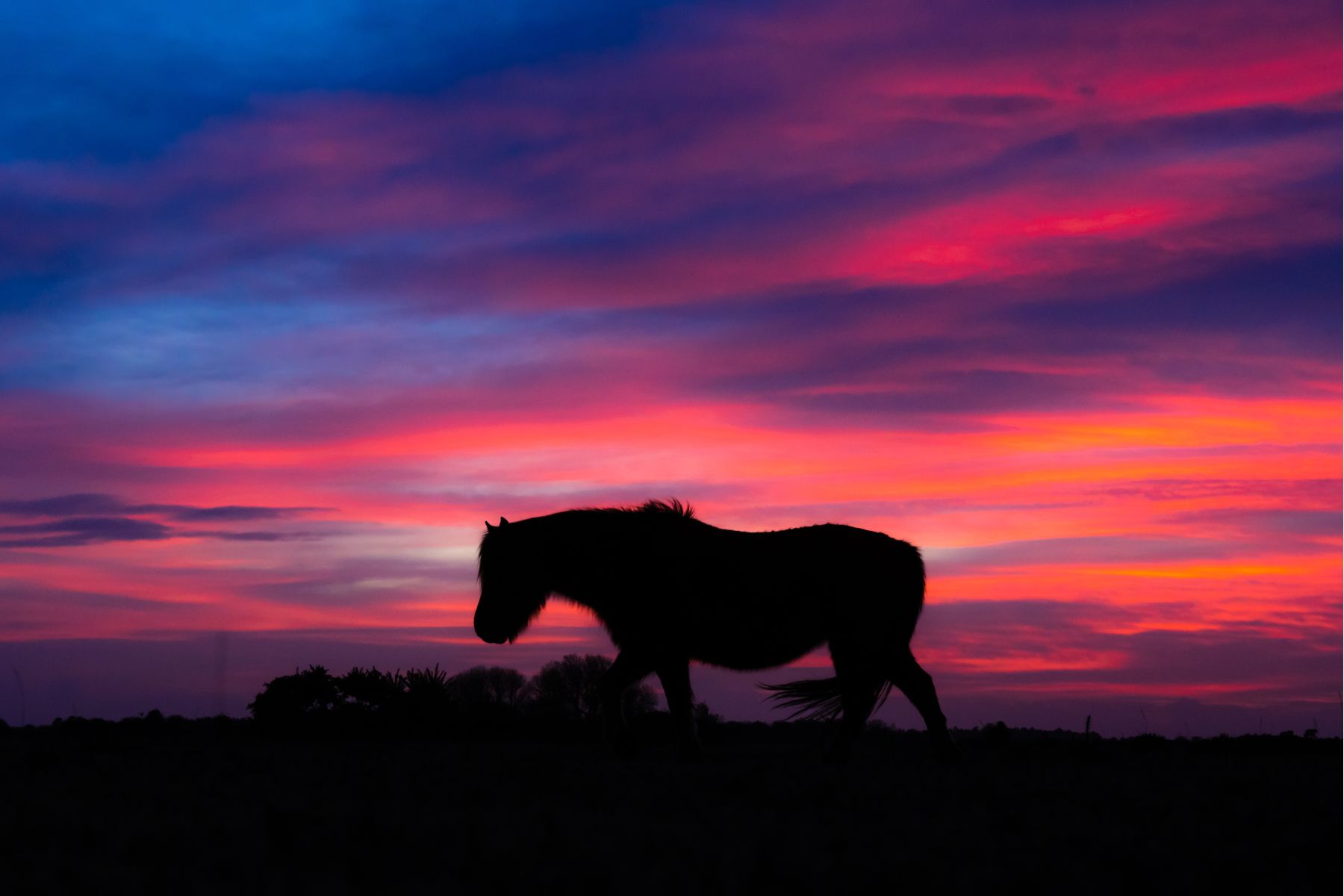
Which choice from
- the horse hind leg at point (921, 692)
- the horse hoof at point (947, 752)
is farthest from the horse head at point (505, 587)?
the horse hoof at point (947, 752)

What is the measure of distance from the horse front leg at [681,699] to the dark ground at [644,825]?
4.11 ft

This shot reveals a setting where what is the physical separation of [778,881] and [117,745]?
8.27m

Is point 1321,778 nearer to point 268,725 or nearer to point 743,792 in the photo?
point 743,792

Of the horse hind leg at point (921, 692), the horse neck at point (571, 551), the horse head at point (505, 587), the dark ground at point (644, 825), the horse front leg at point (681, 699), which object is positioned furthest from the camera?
the horse head at point (505, 587)

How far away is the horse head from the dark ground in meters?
2.57

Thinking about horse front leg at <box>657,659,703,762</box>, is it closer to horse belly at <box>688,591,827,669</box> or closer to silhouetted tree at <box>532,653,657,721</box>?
horse belly at <box>688,591,827,669</box>

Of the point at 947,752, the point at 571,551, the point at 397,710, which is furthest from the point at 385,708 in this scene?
the point at 947,752

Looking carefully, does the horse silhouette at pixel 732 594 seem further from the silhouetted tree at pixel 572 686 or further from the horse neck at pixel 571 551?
the silhouetted tree at pixel 572 686

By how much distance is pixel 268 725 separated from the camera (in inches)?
540

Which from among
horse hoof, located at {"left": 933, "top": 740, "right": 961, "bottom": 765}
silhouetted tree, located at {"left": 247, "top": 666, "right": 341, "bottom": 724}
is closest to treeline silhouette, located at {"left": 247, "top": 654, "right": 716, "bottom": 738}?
silhouetted tree, located at {"left": 247, "top": 666, "right": 341, "bottom": 724}

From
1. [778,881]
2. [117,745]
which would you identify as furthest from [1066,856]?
[117,745]

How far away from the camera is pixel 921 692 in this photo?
11820 millimetres

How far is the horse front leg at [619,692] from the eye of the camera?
436 inches

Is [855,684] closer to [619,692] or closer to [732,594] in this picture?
[732,594]
